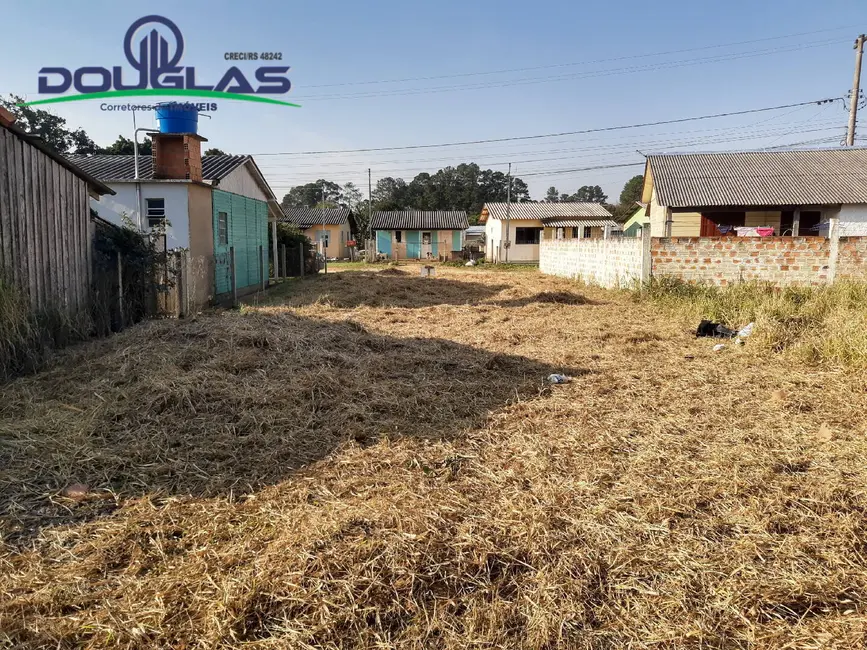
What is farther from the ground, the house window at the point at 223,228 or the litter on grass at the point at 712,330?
the house window at the point at 223,228

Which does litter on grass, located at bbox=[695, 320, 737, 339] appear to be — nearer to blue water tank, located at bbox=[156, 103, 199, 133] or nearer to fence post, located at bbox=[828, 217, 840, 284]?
fence post, located at bbox=[828, 217, 840, 284]

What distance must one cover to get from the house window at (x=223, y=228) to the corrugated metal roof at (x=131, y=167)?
109cm

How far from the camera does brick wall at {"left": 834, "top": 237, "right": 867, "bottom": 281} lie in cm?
1156

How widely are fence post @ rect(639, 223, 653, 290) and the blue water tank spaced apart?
34.3ft

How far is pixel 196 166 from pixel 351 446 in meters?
11.6

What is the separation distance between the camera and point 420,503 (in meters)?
3.09

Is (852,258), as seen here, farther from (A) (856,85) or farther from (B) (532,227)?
(B) (532,227)

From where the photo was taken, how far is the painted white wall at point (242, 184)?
604 inches

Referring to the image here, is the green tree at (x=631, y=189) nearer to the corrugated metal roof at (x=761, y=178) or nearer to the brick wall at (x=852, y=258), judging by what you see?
the corrugated metal roof at (x=761, y=178)

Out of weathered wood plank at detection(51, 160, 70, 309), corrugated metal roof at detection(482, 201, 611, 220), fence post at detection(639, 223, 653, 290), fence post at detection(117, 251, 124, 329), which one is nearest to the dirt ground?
weathered wood plank at detection(51, 160, 70, 309)

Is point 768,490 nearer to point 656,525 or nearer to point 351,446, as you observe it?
point 656,525

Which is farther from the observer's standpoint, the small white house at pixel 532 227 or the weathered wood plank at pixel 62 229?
the small white house at pixel 532 227

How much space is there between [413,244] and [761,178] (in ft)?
77.2

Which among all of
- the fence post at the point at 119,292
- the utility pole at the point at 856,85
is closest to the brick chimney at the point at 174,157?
the fence post at the point at 119,292
